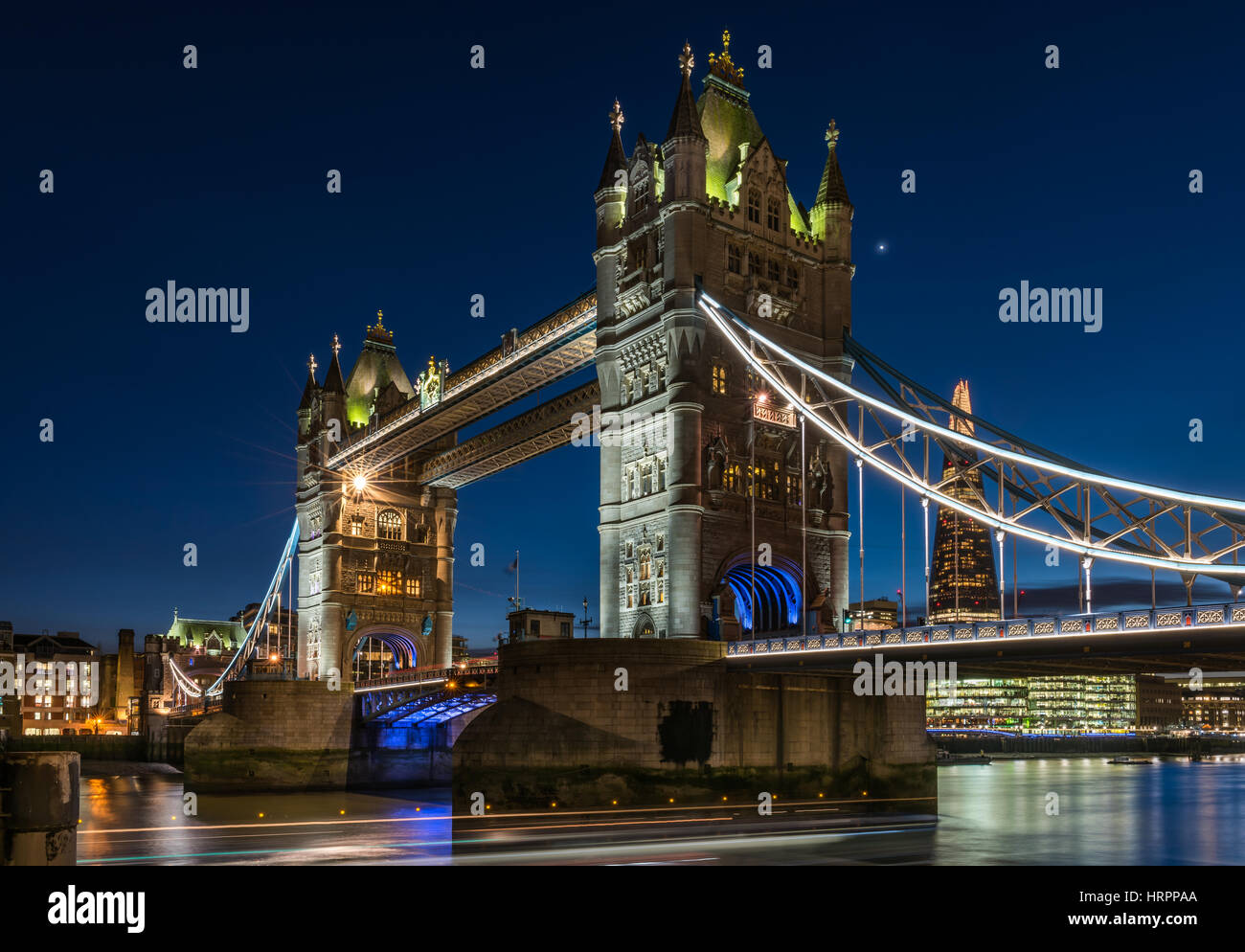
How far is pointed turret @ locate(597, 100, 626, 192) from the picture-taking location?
53812 mm

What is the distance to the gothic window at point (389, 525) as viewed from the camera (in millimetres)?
84938

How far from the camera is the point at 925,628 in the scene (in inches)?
1468

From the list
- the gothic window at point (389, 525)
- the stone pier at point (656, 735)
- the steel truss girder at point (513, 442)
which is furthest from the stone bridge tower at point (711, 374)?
the gothic window at point (389, 525)

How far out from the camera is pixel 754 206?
52094 mm

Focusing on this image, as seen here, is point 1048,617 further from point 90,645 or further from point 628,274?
point 90,645

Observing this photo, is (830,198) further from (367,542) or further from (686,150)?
(367,542)

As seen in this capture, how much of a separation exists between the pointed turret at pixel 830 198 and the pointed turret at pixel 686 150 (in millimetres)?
7647

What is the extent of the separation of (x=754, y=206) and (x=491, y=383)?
19.9 meters

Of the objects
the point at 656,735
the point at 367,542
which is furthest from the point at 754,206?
the point at 367,542

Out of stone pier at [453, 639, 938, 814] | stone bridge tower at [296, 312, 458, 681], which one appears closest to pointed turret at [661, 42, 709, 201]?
stone pier at [453, 639, 938, 814]
